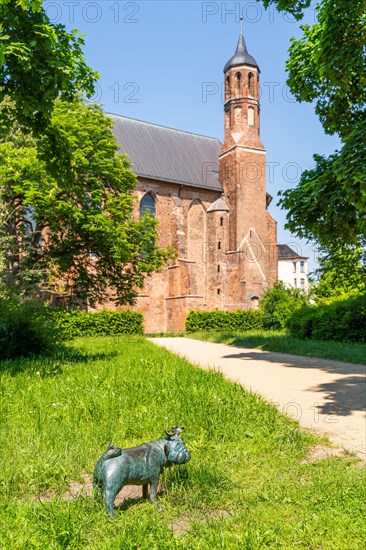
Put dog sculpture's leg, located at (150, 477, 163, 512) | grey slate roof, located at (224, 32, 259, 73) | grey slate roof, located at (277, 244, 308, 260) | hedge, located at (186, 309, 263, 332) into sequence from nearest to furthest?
dog sculpture's leg, located at (150, 477, 163, 512)
hedge, located at (186, 309, 263, 332)
grey slate roof, located at (224, 32, 259, 73)
grey slate roof, located at (277, 244, 308, 260)

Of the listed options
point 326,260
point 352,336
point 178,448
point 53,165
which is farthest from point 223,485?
point 326,260

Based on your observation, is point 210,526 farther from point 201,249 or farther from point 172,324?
point 201,249

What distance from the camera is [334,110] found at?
39.2 feet

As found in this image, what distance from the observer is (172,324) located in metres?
36.9

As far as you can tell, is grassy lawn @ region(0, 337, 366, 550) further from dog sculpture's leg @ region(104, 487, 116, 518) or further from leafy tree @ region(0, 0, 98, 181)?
leafy tree @ region(0, 0, 98, 181)

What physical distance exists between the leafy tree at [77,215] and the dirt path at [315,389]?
7.88 metres

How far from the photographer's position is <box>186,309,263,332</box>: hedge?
32.6m

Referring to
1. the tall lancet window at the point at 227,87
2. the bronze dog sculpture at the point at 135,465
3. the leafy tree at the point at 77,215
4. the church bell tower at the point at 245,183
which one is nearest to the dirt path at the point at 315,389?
the bronze dog sculpture at the point at 135,465

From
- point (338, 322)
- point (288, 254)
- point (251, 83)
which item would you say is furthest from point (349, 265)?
point (288, 254)

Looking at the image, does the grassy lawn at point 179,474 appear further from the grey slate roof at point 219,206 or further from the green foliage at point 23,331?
the grey slate roof at point 219,206

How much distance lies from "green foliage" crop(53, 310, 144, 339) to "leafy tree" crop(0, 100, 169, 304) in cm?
479

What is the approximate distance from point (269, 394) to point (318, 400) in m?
0.82

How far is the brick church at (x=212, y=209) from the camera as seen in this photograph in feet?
124

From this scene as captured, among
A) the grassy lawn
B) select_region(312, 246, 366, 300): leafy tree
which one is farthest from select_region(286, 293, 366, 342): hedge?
the grassy lawn
